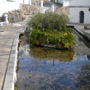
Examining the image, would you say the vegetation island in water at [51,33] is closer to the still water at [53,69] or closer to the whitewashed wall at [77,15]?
the still water at [53,69]

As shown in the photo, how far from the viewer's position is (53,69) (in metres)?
14.4

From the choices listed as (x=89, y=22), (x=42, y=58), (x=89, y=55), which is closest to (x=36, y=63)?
(x=42, y=58)

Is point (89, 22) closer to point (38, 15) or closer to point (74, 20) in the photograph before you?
point (74, 20)

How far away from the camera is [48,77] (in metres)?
13.0

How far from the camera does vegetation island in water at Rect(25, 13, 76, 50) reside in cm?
1983

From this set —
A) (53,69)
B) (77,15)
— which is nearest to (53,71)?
(53,69)

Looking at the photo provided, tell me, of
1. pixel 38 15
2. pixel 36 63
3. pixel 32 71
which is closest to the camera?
pixel 32 71

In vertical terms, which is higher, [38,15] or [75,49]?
[38,15]

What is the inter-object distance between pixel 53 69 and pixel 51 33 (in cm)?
759

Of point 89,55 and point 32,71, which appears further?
point 89,55

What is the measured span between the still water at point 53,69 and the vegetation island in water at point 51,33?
651 millimetres

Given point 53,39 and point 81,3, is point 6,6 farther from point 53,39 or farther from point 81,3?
point 53,39

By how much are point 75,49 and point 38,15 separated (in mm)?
6454

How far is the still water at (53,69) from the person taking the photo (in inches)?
474
